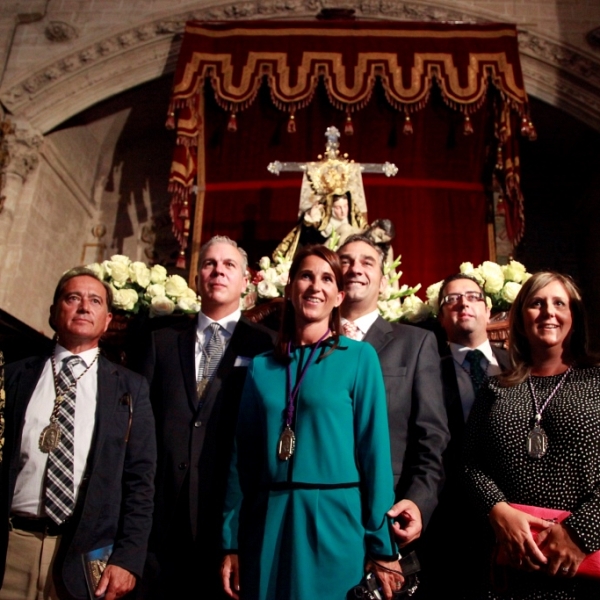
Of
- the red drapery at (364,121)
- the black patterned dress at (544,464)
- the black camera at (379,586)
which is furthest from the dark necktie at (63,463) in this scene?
the red drapery at (364,121)

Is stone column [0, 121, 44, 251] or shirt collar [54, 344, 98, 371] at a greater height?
stone column [0, 121, 44, 251]

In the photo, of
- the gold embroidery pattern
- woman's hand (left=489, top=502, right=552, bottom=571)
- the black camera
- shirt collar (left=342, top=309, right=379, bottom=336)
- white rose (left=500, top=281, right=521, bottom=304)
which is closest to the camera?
the black camera

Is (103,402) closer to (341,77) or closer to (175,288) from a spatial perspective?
(175,288)

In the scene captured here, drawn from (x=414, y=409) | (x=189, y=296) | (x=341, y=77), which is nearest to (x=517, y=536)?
(x=414, y=409)

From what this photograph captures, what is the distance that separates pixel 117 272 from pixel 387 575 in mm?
2214

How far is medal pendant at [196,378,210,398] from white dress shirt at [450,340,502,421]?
0.90 m

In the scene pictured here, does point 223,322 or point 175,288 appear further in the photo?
point 175,288

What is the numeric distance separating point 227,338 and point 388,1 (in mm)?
6223

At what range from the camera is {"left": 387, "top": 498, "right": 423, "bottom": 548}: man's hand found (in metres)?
1.68

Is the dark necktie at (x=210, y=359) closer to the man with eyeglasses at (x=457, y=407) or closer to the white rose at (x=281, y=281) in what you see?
the man with eyeglasses at (x=457, y=407)

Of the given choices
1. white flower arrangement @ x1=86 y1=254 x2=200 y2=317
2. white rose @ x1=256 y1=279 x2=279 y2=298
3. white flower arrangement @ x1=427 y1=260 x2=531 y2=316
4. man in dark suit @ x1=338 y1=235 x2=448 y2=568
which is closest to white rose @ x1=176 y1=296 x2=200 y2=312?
white flower arrangement @ x1=86 y1=254 x2=200 y2=317

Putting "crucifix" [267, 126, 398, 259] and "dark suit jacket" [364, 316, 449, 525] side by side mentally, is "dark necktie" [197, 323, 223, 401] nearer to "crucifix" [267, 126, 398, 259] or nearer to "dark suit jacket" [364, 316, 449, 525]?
"dark suit jacket" [364, 316, 449, 525]

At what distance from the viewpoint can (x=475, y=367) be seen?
2.46m

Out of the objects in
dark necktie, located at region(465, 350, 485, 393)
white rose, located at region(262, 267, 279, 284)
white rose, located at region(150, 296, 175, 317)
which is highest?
white rose, located at region(262, 267, 279, 284)
